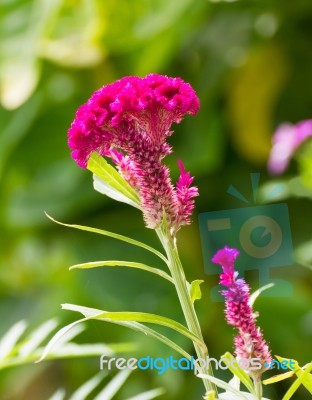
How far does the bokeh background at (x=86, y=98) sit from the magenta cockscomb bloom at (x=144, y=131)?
3.12ft

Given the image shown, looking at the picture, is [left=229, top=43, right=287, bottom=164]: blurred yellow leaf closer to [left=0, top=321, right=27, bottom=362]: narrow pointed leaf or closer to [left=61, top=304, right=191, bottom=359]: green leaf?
[left=0, top=321, right=27, bottom=362]: narrow pointed leaf

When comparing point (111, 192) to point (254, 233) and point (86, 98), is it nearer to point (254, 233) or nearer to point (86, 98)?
point (254, 233)

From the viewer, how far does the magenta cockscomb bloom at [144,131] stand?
0.25 m

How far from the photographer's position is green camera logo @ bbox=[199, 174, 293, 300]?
29 centimetres

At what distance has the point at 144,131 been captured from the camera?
0.27 metres

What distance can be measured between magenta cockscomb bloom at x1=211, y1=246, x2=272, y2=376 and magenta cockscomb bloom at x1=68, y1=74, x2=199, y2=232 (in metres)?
0.02

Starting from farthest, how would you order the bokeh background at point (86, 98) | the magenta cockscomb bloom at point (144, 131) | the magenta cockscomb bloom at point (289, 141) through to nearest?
the bokeh background at point (86, 98) → the magenta cockscomb bloom at point (289, 141) → the magenta cockscomb bloom at point (144, 131)

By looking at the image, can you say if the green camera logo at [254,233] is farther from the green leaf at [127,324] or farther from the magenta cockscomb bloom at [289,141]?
the magenta cockscomb bloom at [289,141]

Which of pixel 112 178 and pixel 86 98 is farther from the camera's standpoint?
pixel 86 98

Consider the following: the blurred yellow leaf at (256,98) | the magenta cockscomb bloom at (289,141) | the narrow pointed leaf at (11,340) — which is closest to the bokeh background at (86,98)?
the blurred yellow leaf at (256,98)

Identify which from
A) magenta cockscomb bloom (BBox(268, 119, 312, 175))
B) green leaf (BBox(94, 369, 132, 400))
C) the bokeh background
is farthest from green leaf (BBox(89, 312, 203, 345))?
the bokeh background

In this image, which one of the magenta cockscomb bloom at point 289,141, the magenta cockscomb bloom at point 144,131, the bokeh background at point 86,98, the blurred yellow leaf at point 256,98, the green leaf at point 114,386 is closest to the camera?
the magenta cockscomb bloom at point 144,131

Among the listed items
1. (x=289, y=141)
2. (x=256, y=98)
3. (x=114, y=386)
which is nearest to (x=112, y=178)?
(x=114, y=386)

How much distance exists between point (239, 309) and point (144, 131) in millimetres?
68
